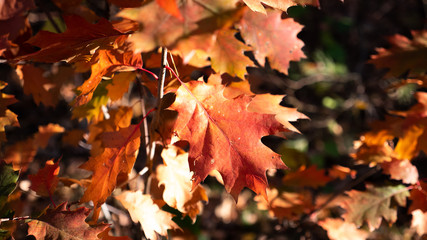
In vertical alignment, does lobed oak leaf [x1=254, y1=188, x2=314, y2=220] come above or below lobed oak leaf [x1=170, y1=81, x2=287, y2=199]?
below

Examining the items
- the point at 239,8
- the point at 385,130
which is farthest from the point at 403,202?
the point at 239,8

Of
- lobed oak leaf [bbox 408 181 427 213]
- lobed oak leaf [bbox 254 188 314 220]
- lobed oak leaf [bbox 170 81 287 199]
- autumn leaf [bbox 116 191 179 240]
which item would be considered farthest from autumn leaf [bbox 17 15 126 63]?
lobed oak leaf [bbox 408 181 427 213]

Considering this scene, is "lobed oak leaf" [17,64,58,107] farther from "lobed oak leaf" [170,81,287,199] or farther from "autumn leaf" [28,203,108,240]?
"lobed oak leaf" [170,81,287,199]

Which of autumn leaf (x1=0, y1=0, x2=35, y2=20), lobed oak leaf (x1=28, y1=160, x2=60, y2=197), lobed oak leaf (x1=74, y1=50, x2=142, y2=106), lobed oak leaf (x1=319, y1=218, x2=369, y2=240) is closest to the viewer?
autumn leaf (x1=0, y1=0, x2=35, y2=20)

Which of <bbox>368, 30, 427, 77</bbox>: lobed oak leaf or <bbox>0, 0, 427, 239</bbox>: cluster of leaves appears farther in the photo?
<bbox>368, 30, 427, 77</bbox>: lobed oak leaf

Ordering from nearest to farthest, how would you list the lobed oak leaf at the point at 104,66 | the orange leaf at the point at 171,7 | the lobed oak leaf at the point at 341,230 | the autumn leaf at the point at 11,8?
the orange leaf at the point at 171,7 → the autumn leaf at the point at 11,8 → the lobed oak leaf at the point at 104,66 → the lobed oak leaf at the point at 341,230

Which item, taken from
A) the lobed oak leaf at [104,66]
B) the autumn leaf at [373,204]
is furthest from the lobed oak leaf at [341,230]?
the lobed oak leaf at [104,66]

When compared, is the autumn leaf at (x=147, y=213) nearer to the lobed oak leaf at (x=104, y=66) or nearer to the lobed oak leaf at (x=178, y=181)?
the lobed oak leaf at (x=178, y=181)
